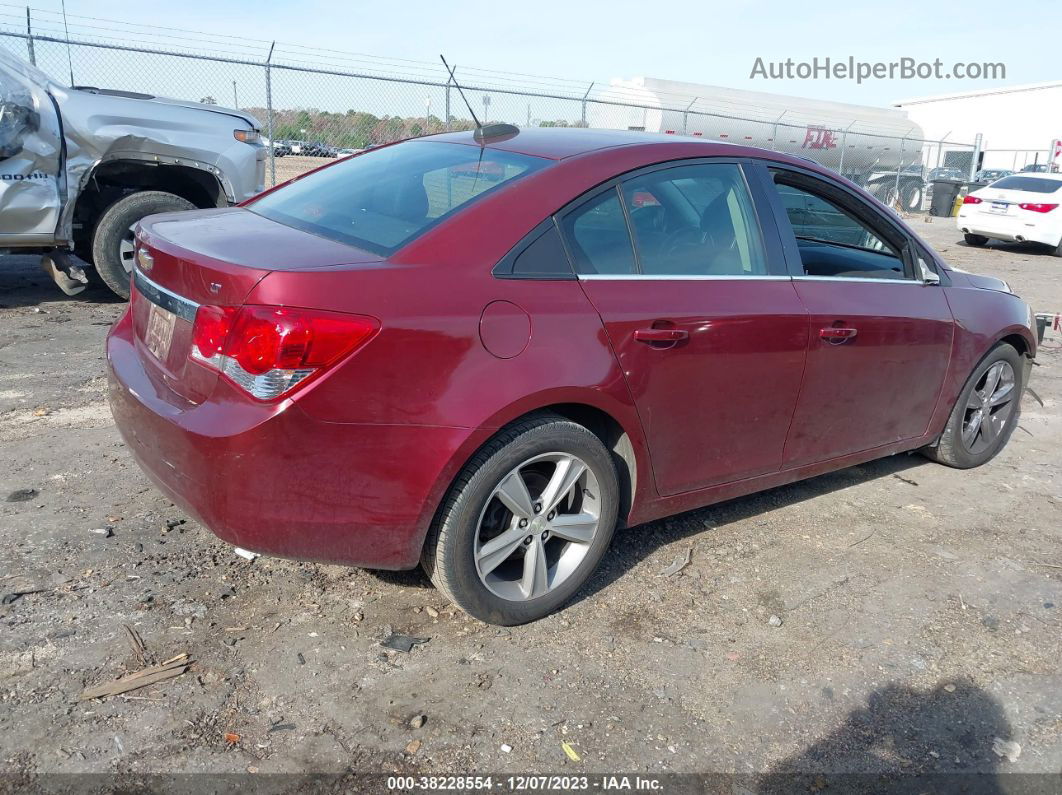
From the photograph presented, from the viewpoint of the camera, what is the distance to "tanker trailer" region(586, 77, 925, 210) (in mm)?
20688

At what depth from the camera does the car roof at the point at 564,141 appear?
3248mm

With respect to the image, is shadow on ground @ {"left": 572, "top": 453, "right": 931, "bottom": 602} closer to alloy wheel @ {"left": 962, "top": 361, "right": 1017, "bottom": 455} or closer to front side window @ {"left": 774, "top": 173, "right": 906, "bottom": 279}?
alloy wheel @ {"left": 962, "top": 361, "right": 1017, "bottom": 455}

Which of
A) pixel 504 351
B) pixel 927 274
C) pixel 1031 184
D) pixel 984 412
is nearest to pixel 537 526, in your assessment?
pixel 504 351

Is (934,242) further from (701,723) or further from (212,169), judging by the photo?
(701,723)

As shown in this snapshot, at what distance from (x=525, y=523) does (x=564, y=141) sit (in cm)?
150

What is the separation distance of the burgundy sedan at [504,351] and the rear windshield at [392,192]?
1 cm

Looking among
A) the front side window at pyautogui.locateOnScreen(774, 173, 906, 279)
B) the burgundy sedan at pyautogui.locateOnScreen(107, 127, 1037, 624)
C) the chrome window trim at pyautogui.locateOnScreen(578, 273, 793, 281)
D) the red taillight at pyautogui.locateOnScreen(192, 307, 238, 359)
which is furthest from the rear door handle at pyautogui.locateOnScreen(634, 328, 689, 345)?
the red taillight at pyautogui.locateOnScreen(192, 307, 238, 359)

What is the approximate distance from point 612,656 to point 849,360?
171 centimetres

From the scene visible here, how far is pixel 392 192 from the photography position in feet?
10.5

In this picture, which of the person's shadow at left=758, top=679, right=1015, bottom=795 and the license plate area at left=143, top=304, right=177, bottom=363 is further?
the license plate area at left=143, top=304, right=177, bottom=363

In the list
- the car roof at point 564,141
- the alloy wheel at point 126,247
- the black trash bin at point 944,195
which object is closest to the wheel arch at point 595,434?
the car roof at point 564,141

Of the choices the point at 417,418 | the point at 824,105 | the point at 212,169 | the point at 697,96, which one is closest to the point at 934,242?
the point at 697,96

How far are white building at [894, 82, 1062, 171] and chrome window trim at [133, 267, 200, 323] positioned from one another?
48759 mm

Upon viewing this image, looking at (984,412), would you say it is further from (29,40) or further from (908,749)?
(29,40)
